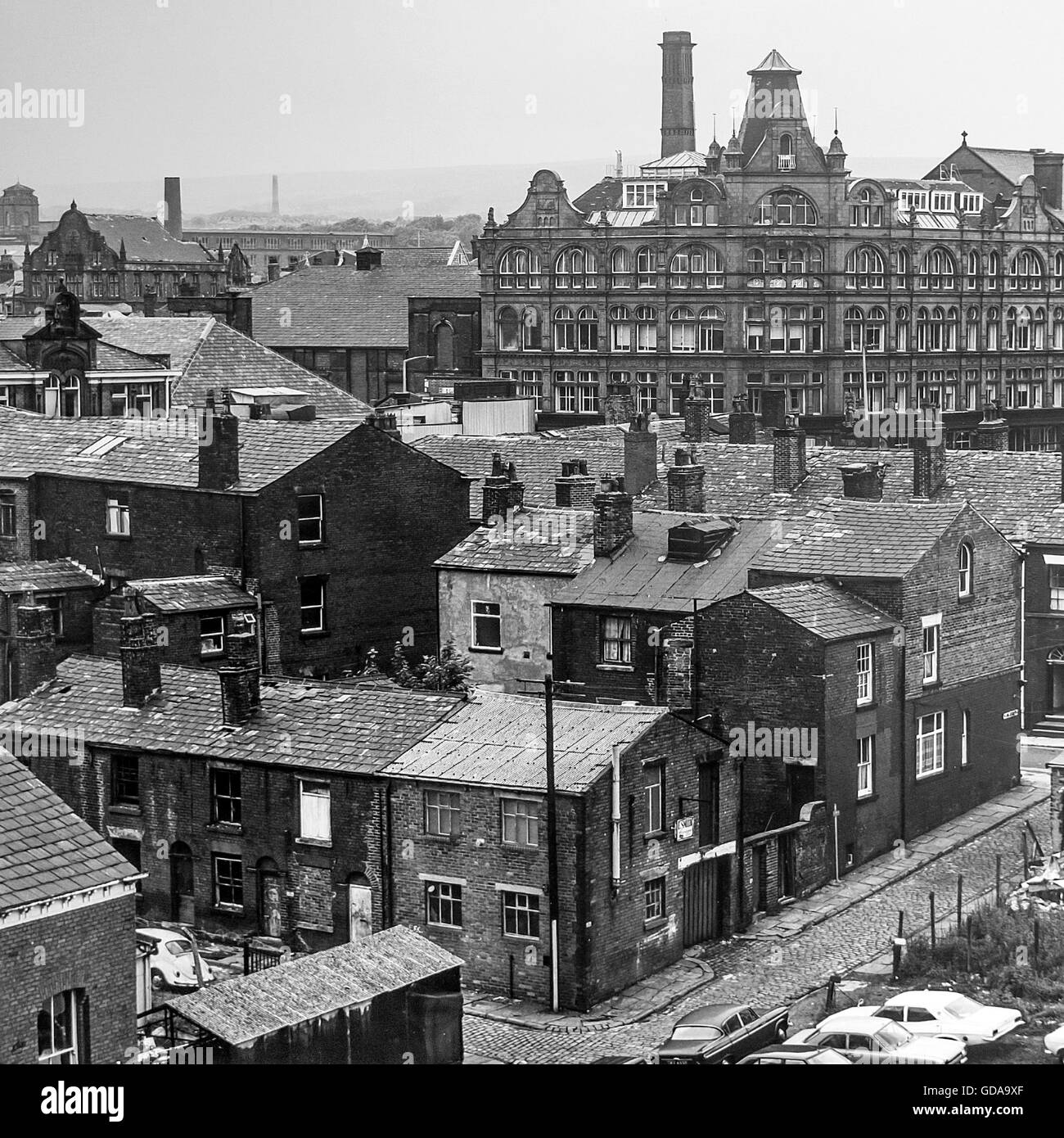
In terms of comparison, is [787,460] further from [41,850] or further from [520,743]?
[41,850]

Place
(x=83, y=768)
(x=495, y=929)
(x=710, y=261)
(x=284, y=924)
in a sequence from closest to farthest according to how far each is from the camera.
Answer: (x=495, y=929) → (x=284, y=924) → (x=83, y=768) → (x=710, y=261)

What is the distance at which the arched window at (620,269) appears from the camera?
116m

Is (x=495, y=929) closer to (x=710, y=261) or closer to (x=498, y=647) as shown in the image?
(x=498, y=647)

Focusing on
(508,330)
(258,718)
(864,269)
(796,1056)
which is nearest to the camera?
(796,1056)

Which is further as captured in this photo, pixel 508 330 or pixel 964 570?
pixel 508 330

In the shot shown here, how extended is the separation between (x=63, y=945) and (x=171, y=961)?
11.5 m

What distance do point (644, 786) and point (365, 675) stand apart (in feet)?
45.5

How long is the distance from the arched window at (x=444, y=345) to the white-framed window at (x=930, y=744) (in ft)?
237

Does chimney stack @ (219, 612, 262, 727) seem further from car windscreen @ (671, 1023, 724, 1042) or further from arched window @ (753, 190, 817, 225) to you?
arched window @ (753, 190, 817, 225)

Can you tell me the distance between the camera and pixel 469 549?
56156 millimetres

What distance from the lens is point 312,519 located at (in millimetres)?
58031

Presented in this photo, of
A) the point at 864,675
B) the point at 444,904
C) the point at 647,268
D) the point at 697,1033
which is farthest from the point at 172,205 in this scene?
the point at 697,1033

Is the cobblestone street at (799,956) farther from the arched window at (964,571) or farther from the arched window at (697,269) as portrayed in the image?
the arched window at (697,269)

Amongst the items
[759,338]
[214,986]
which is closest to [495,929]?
[214,986]
